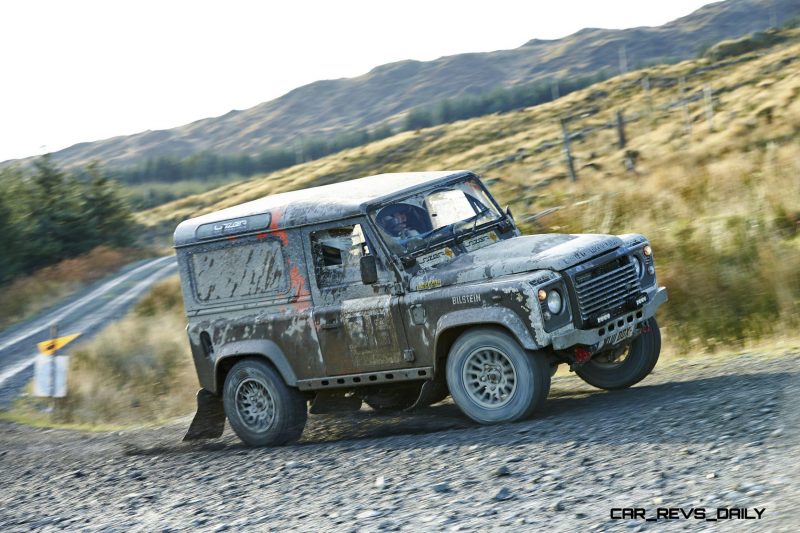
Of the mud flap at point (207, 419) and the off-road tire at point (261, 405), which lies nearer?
the off-road tire at point (261, 405)

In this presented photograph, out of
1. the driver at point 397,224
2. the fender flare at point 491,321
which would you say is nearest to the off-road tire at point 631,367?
the fender flare at point 491,321

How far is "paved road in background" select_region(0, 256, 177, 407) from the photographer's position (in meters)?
20.2

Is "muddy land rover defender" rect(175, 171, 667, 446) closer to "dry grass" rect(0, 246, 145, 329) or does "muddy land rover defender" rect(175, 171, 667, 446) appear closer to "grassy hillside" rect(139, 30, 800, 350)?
"grassy hillside" rect(139, 30, 800, 350)

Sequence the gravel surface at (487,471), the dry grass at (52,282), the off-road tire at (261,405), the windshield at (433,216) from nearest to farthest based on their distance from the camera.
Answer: the gravel surface at (487,471)
the windshield at (433,216)
the off-road tire at (261,405)
the dry grass at (52,282)

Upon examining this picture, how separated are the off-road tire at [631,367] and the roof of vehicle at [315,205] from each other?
2.15 meters

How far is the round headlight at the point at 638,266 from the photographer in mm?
8430

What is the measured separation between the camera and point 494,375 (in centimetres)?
800

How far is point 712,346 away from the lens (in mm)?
10250

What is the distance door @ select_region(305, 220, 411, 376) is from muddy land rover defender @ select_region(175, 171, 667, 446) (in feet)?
0.04

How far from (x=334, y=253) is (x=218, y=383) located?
192cm

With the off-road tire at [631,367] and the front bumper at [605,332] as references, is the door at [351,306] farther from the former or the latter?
the off-road tire at [631,367]

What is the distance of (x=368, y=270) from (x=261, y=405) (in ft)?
6.74

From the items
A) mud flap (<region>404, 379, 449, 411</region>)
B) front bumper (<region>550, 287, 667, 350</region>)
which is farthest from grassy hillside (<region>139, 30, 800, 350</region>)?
mud flap (<region>404, 379, 449, 411</region>)

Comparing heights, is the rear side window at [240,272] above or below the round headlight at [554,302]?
above
